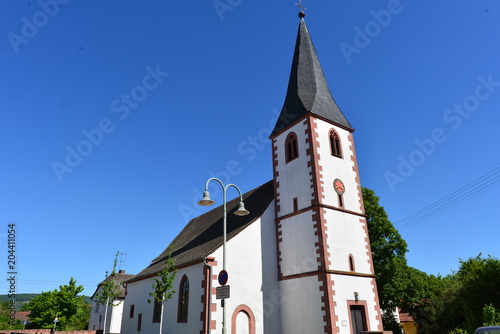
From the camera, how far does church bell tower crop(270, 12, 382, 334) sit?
17.8m

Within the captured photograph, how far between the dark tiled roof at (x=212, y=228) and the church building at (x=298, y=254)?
181 mm

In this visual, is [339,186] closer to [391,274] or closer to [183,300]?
[391,274]

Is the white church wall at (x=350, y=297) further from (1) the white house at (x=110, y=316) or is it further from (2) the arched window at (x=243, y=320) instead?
(1) the white house at (x=110, y=316)

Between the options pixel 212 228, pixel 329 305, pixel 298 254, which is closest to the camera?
pixel 329 305

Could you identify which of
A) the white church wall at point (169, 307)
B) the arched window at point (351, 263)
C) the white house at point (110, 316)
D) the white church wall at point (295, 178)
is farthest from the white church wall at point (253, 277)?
the white house at point (110, 316)

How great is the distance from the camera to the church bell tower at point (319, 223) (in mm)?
17812

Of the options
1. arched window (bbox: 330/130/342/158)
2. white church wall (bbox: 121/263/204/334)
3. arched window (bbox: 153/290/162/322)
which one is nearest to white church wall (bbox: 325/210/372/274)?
arched window (bbox: 330/130/342/158)

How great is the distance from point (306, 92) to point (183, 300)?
1577 centimetres

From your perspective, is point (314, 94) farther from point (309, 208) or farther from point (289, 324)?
point (289, 324)

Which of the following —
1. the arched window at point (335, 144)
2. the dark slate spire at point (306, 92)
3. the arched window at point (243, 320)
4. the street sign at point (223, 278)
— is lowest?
the arched window at point (243, 320)

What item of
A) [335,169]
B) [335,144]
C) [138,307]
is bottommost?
[138,307]

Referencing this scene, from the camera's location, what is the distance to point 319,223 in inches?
739

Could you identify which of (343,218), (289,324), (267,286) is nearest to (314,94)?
(343,218)

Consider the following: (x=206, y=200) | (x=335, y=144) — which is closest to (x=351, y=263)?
(x=335, y=144)
